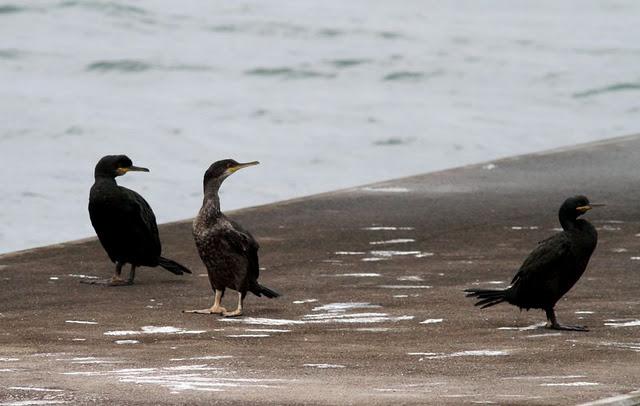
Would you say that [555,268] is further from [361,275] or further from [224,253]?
[361,275]

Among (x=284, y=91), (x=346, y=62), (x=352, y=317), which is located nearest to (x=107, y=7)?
(x=346, y=62)

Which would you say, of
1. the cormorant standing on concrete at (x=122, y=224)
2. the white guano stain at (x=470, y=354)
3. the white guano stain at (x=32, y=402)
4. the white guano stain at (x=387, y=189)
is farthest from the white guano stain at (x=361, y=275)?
the white guano stain at (x=32, y=402)

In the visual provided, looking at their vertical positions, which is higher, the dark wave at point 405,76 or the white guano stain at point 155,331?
the dark wave at point 405,76

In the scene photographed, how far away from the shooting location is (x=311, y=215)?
59.2ft

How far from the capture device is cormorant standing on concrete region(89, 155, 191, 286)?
14016 mm

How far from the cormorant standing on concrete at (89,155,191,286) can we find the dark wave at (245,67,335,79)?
79.1 ft

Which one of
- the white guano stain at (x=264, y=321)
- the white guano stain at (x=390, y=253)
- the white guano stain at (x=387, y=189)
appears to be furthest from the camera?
the white guano stain at (x=387, y=189)

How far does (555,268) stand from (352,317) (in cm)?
160

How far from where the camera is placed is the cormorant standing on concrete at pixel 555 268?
1142 centimetres

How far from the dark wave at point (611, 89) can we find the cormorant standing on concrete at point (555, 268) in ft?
82.4

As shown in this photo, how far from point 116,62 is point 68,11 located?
Answer: 6060 mm

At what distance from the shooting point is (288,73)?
38.6m

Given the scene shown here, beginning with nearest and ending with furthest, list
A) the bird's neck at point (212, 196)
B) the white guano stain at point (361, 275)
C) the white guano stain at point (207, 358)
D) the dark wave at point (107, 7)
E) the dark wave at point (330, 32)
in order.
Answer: the white guano stain at point (207, 358) → the bird's neck at point (212, 196) → the white guano stain at point (361, 275) → the dark wave at point (330, 32) → the dark wave at point (107, 7)

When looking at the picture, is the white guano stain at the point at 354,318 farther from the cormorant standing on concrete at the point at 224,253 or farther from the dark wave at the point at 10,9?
the dark wave at the point at 10,9
